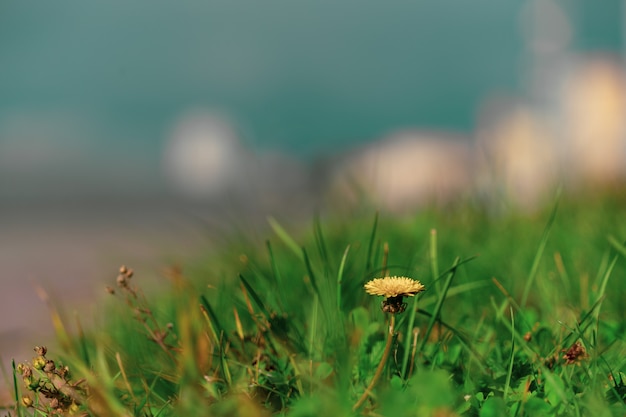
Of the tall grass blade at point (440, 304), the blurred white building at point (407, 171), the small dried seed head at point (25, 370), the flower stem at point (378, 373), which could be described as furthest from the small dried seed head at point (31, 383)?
the blurred white building at point (407, 171)

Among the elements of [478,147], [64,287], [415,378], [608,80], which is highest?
[415,378]

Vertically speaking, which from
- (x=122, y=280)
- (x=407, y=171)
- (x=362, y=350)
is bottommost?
(x=407, y=171)

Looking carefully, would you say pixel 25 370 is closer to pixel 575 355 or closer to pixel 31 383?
pixel 31 383

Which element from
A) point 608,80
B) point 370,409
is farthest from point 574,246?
point 608,80

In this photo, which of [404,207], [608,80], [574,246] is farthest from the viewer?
[608,80]

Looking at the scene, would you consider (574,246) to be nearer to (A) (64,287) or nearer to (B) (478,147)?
(B) (478,147)

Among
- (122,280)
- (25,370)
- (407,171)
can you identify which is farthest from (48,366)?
(407,171)
